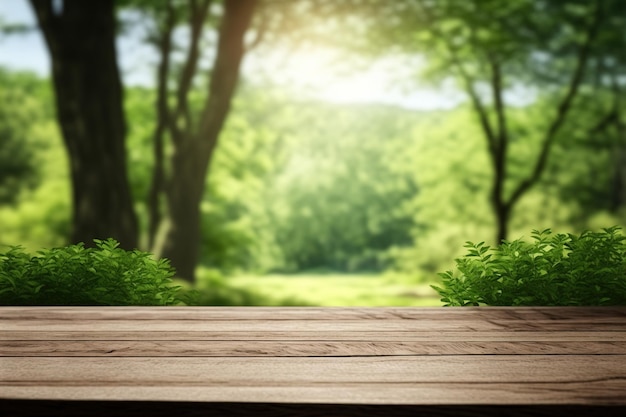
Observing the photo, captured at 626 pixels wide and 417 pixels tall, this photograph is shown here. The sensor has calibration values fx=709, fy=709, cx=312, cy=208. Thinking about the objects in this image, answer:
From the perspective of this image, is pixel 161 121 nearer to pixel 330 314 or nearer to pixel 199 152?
pixel 199 152

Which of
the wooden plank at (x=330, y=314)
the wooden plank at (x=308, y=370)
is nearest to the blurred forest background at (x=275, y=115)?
the wooden plank at (x=330, y=314)

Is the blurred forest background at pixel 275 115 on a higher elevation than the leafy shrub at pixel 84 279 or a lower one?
higher

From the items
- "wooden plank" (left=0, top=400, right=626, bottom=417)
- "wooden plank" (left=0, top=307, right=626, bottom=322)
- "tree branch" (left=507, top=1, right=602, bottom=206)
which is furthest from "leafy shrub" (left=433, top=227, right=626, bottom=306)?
"tree branch" (left=507, top=1, right=602, bottom=206)

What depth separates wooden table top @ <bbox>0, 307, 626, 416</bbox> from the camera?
2004mm

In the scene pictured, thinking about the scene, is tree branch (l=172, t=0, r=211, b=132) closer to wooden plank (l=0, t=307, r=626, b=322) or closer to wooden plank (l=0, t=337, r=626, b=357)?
wooden plank (l=0, t=307, r=626, b=322)

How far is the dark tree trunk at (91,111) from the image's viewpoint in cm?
909

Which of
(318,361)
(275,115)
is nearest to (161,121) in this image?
(275,115)

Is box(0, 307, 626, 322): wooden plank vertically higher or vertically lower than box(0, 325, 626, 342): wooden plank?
higher

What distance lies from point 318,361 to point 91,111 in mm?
7445

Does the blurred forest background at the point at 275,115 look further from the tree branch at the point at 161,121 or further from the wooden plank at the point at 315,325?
the wooden plank at the point at 315,325

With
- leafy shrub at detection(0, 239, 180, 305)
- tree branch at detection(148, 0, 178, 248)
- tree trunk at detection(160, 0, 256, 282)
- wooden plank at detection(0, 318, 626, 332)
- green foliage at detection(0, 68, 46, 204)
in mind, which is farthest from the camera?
green foliage at detection(0, 68, 46, 204)

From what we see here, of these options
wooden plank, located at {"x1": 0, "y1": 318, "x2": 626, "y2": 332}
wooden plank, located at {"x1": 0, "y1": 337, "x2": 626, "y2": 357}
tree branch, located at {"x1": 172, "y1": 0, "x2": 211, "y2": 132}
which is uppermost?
Result: tree branch, located at {"x1": 172, "y1": 0, "x2": 211, "y2": 132}

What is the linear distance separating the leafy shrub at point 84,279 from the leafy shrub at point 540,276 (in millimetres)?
1918

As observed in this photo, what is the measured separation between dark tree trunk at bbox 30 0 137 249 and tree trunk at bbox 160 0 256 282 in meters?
3.06
